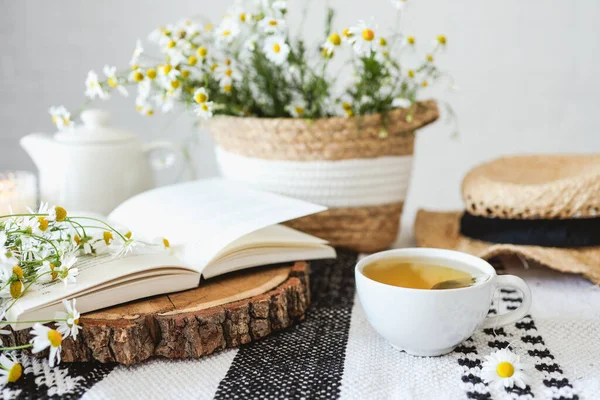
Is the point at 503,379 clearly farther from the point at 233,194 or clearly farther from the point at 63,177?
the point at 63,177

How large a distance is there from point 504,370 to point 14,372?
44cm

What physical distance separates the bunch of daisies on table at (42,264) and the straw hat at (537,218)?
1.49 feet

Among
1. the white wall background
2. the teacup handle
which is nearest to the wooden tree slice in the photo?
the teacup handle

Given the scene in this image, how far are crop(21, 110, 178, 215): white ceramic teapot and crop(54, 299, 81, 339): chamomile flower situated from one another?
0.41 meters

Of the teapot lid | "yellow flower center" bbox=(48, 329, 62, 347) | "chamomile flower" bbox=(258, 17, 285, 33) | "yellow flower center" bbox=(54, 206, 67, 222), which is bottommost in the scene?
"yellow flower center" bbox=(48, 329, 62, 347)

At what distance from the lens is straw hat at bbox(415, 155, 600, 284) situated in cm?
74

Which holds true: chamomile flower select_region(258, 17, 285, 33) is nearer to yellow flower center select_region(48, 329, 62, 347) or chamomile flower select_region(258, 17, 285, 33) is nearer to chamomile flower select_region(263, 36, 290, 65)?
chamomile flower select_region(263, 36, 290, 65)

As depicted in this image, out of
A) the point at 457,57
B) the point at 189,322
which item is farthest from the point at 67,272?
the point at 457,57

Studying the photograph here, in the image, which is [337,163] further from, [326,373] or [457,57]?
[457,57]

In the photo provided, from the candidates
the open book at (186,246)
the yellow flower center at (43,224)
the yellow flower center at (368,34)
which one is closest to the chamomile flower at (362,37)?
the yellow flower center at (368,34)

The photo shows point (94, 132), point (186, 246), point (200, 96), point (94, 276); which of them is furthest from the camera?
point (94, 132)

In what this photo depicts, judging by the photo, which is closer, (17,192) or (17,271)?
(17,271)

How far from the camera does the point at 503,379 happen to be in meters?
0.52

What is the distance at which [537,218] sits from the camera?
78cm
